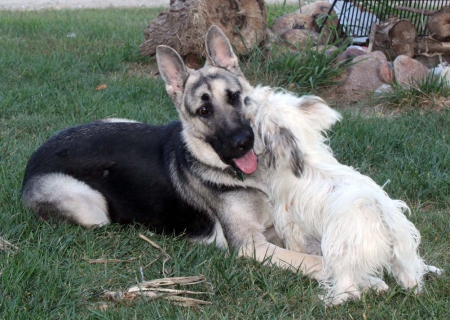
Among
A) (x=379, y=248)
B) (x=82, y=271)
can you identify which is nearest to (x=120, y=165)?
(x=82, y=271)

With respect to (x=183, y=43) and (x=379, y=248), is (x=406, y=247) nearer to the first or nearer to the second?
(x=379, y=248)

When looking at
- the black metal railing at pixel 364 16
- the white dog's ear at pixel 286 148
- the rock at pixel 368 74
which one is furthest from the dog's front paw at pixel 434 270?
the black metal railing at pixel 364 16

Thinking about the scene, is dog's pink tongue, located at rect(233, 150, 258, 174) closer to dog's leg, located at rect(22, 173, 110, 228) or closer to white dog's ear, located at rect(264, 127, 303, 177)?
white dog's ear, located at rect(264, 127, 303, 177)

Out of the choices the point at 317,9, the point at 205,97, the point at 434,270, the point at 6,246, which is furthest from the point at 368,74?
the point at 6,246

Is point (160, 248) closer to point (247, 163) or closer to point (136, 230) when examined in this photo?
point (136, 230)

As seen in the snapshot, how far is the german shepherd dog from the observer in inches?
171

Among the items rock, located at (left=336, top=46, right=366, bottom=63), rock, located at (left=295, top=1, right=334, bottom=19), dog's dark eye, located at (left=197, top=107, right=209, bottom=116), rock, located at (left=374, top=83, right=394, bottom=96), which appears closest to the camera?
dog's dark eye, located at (left=197, top=107, right=209, bottom=116)

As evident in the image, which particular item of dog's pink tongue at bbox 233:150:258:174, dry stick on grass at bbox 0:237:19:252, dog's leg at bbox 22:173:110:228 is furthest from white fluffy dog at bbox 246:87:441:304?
dry stick on grass at bbox 0:237:19:252

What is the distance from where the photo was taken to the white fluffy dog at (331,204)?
338cm

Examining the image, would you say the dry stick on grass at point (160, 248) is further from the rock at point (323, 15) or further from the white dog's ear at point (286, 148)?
the rock at point (323, 15)

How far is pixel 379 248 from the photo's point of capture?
3.40m

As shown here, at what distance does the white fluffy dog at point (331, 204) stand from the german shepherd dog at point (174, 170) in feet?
1.78

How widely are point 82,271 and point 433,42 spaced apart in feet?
20.1

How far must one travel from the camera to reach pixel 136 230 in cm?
470
